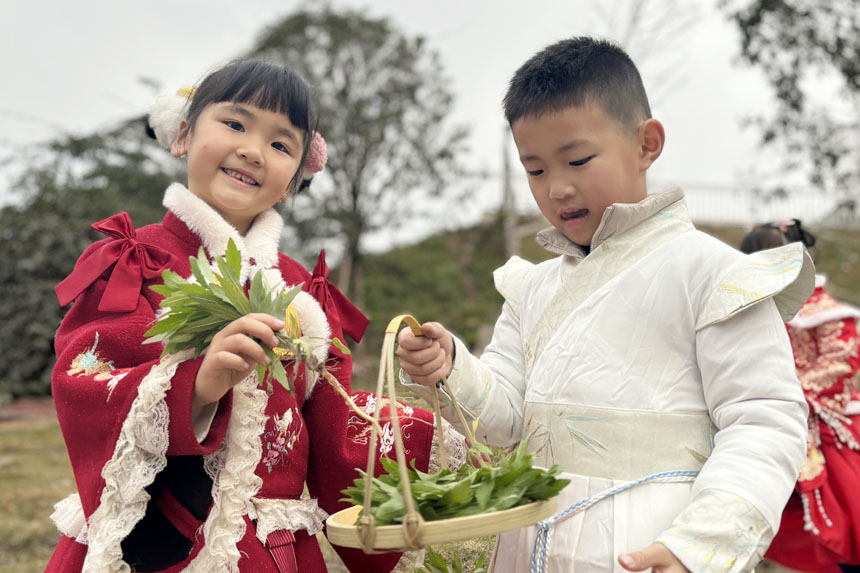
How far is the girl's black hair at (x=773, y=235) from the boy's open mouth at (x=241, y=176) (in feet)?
9.68

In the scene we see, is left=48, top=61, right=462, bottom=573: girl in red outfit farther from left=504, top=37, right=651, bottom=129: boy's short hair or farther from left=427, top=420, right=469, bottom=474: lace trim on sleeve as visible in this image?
left=504, top=37, right=651, bottom=129: boy's short hair

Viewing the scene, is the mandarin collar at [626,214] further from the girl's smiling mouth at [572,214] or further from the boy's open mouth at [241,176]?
the boy's open mouth at [241,176]

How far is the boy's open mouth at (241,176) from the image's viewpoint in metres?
2.04

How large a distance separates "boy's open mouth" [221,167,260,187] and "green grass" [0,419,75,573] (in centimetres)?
336

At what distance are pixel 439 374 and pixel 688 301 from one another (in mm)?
567

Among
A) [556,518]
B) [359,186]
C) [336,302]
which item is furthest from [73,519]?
[359,186]

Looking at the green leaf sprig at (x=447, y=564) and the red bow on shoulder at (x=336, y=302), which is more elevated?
the red bow on shoulder at (x=336, y=302)

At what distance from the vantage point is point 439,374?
1802 mm

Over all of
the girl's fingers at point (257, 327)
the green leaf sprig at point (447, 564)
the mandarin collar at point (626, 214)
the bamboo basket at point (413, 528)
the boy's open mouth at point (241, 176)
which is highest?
the boy's open mouth at point (241, 176)

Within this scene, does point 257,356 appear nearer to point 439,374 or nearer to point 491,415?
point 439,374

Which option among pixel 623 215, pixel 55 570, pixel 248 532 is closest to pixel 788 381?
pixel 623 215

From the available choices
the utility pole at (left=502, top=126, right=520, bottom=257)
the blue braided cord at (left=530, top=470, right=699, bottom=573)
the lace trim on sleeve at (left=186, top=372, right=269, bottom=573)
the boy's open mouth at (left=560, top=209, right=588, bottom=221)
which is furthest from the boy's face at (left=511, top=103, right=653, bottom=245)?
the utility pole at (left=502, top=126, right=520, bottom=257)

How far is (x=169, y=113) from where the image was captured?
222cm

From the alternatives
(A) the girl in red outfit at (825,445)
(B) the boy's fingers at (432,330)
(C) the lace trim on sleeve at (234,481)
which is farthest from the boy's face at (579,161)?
(A) the girl in red outfit at (825,445)
